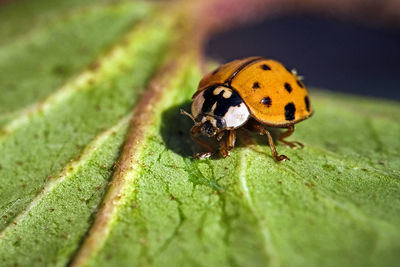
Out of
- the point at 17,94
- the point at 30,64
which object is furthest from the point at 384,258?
the point at 30,64

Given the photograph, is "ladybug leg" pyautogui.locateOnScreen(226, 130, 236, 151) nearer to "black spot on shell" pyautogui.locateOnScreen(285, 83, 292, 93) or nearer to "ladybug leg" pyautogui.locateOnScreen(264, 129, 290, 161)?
"ladybug leg" pyautogui.locateOnScreen(264, 129, 290, 161)

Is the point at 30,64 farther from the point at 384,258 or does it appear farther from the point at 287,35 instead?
the point at 287,35

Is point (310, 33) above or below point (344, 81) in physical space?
above

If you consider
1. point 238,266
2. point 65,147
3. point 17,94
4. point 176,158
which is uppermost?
point 17,94

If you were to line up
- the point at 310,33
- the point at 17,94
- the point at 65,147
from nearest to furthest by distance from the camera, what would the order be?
the point at 65,147 → the point at 17,94 → the point at 310,33

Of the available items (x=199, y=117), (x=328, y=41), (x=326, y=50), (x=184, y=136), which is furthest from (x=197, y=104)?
(x=328, y=41)

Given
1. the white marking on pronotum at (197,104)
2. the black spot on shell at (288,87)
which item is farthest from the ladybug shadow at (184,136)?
the black spot on shell at (288,87)

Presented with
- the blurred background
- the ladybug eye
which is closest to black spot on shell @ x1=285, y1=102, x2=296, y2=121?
the ladybug eye
